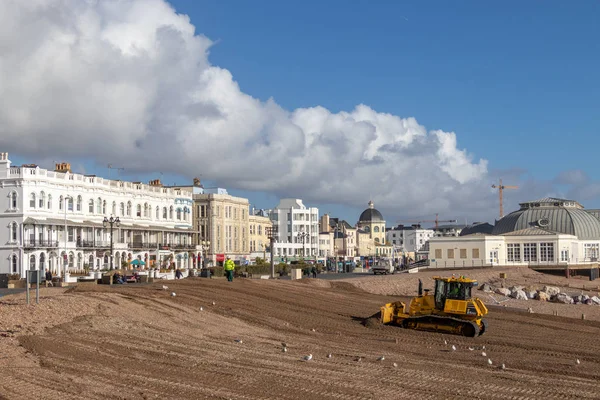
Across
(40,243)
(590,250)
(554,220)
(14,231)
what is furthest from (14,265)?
(590,250)

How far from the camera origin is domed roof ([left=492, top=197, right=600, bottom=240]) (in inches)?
3762

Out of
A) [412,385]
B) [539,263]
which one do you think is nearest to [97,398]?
[412,385]

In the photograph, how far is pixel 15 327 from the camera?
21.5 metres

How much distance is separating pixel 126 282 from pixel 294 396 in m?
35.2

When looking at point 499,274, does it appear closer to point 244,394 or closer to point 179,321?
point 179,321

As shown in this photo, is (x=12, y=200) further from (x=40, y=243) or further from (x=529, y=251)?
(x=529, y=251)

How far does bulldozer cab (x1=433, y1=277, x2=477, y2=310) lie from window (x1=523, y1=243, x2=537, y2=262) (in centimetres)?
6078

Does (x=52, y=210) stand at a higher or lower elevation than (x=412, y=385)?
higher

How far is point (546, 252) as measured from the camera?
85.9 meters

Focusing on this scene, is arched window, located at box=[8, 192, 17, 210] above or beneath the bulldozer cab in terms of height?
above

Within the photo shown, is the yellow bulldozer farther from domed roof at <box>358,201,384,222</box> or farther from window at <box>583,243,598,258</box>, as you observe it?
domed roof at <box>358,201,384,222</box>

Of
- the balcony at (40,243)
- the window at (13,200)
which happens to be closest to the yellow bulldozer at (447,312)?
the balcony at (40,243)

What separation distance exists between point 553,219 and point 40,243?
206 ft

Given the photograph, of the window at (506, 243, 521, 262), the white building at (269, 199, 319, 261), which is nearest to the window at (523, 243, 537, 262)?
the window at (506, 243, 521, 262)
